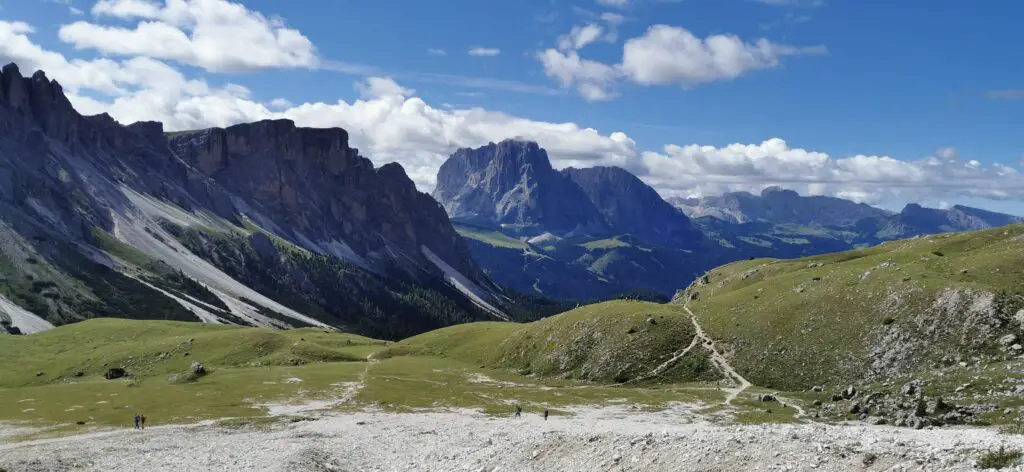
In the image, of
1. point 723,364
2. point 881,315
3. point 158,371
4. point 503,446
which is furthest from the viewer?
point 158,371

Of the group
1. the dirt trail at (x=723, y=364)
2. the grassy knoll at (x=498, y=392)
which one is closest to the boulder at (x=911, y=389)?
the dirt trail at (x=723, y=364)

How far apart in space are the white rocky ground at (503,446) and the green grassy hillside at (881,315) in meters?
29.8

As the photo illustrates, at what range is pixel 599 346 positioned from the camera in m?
116

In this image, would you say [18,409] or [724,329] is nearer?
[18,409]

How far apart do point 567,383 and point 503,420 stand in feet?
111

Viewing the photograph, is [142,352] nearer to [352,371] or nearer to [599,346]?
[352,371]

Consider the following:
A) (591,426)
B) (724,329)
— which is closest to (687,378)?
(724,329)

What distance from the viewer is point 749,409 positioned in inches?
3110

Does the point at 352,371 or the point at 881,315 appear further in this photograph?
the point at 352,371

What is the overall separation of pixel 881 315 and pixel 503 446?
72.2 m

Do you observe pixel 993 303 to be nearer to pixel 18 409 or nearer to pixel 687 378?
pixel 687 378

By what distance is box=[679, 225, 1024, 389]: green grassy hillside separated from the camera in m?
86.4

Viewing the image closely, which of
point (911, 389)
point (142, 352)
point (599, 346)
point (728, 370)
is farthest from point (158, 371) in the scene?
point (911, 389)

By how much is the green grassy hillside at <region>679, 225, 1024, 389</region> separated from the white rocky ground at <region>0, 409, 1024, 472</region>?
97.9 feet
